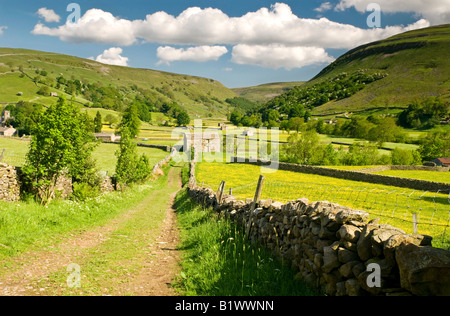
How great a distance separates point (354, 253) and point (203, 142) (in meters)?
93.1

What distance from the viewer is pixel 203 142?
97.4 m

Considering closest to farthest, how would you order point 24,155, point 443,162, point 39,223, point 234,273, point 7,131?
point 234,273 → point 39,223 → point 24,155 → point 443,162 → point 7,131

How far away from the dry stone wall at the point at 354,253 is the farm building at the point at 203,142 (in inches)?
3247

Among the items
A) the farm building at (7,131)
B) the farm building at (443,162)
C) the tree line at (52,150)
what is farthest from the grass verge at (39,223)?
the farm building at (7,131)

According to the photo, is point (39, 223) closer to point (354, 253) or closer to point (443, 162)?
point (354, 253)

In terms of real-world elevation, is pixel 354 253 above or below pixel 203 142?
below

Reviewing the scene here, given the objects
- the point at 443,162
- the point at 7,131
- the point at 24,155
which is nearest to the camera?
the point at 24,155

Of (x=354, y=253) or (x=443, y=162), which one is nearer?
(x=354, y=253)

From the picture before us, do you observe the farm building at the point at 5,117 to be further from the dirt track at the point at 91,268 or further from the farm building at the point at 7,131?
the dirt track at the point at 91,268

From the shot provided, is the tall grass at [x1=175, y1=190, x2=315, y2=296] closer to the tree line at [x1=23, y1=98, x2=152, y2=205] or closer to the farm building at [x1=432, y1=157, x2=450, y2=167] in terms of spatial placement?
the tree line at [x1=23, y1=98, x2=152, y2=205]

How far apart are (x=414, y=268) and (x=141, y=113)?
17779 centimetres

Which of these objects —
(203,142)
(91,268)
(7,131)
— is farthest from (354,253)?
(7,131)

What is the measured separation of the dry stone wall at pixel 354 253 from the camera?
3756 millimetres
